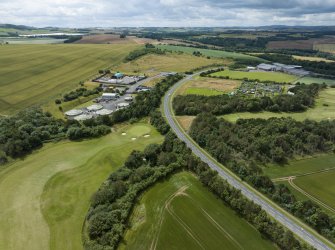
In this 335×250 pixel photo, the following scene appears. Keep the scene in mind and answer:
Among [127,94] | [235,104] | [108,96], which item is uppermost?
[235,104]

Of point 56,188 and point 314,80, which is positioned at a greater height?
point 56,188

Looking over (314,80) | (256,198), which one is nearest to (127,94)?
(256,198)

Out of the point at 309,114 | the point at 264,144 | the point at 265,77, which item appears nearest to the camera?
the point at 264,144

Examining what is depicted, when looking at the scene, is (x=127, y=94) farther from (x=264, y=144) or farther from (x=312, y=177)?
(x=312, y=177)

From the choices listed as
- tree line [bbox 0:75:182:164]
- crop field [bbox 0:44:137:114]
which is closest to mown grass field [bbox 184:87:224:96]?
tree line [bbox 0:75:182:164]

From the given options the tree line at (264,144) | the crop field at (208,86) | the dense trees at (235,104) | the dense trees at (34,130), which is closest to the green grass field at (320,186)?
the tree line at (264,144)

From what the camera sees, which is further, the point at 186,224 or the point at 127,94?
the point at 127,94

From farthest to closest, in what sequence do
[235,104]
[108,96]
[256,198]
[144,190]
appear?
[108,96]
[235,104]
[144,190]
[256,198]

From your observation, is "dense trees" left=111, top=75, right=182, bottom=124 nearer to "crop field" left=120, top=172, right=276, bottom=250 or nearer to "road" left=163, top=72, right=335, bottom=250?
"road" left=163, top=72, right=335, bottom=250
